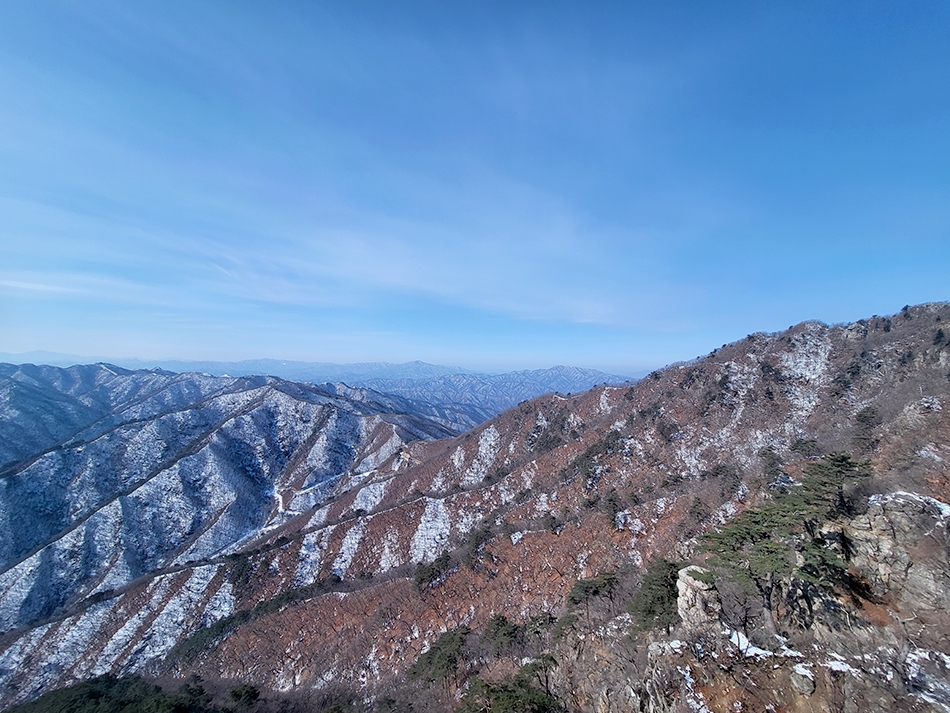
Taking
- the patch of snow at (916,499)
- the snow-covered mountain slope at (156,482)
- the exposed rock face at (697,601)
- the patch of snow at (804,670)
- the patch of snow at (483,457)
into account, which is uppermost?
the patch of snow at (916,499)

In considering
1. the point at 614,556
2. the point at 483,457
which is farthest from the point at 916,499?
the point at 483,457

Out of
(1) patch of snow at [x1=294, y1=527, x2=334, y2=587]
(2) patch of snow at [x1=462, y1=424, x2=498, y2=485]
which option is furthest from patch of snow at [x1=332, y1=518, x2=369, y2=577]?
(2) patch of snow at [x1=462, y1=424, x2=498, y2=485]

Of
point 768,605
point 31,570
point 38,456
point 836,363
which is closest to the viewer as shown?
point 768,605

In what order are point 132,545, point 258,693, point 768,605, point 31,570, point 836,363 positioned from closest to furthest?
point 768,605, point 258,693, point 836,363, point 31,570, point 132,545

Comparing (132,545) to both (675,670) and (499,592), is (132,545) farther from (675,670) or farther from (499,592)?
(675,670)

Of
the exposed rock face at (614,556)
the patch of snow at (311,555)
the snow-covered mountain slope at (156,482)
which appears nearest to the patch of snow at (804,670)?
the exposed rock face at (614,556)

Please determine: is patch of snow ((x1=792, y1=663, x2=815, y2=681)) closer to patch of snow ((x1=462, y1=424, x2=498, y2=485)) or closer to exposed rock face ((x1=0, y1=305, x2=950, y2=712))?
exposed rock face ((x1=0, y1=305, x2=950, y2=712))

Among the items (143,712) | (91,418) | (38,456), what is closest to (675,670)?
(143,712)

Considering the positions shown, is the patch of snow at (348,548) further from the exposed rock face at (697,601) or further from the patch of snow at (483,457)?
the exposed rock face at (697,601)
